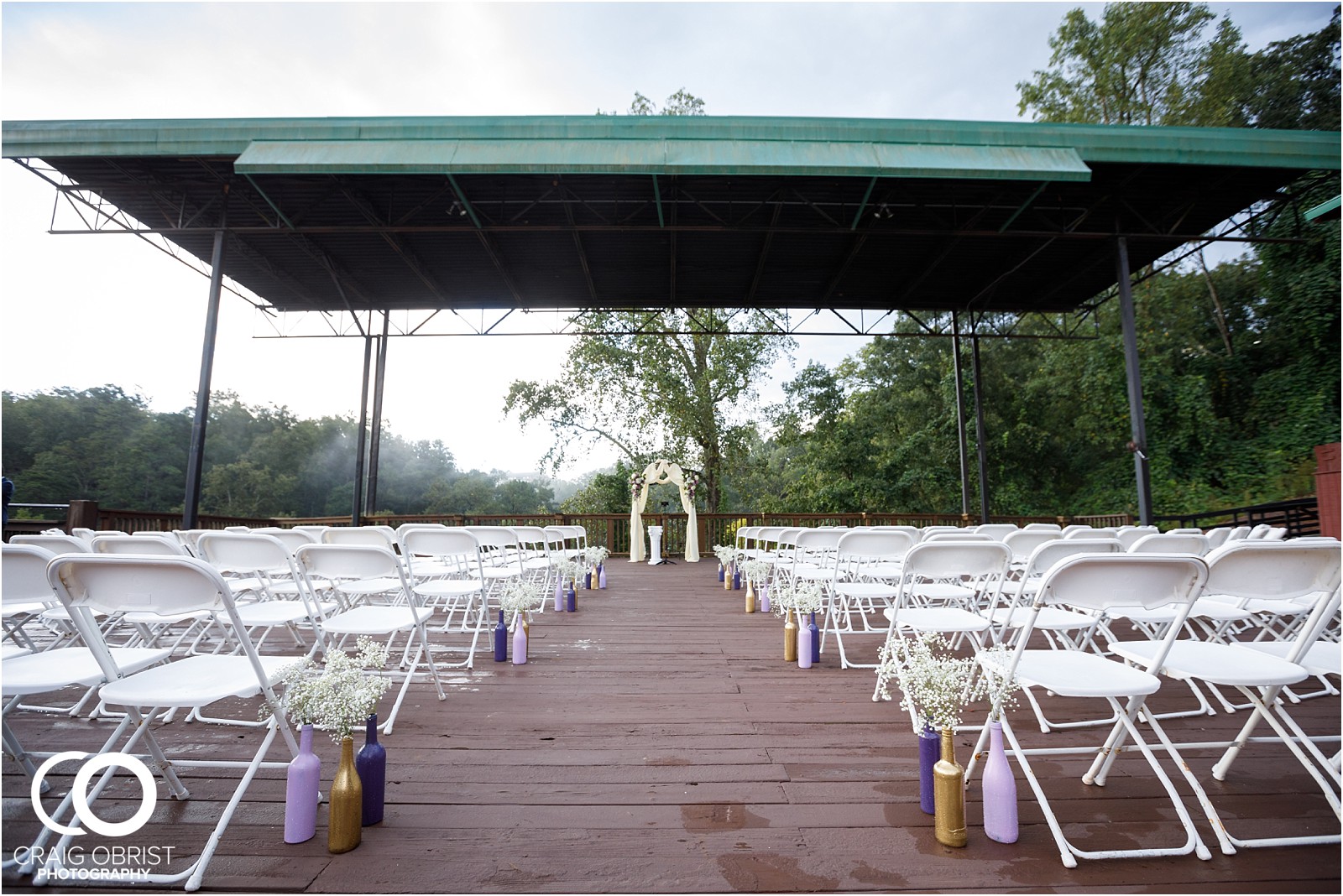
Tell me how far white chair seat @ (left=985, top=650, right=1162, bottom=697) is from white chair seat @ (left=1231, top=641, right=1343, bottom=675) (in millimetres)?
515

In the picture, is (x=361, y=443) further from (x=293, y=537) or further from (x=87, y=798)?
(x=87, y=798)

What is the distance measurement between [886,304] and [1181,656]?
11255 mm

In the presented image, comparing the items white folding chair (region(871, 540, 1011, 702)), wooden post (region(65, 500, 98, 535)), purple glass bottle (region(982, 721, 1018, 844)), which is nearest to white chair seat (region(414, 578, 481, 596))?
white folding chair (region(871, 540, 1011, 702))

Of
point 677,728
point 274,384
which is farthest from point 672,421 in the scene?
A: point 274,384

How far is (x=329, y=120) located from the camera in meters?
7.30

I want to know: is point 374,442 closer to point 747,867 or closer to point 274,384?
point 747,867

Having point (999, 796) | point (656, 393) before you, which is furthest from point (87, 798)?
point (656, 393)

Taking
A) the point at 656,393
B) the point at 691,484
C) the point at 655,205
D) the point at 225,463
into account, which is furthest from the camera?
the point at 225,463

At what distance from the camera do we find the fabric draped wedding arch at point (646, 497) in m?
11.9

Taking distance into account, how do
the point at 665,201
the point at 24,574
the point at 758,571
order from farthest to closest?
the point at 665,201
the point at 758,571
the point at 24,574

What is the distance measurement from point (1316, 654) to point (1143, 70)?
2217 centimetres

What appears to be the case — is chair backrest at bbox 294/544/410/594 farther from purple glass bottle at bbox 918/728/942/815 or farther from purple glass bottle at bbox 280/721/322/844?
purple glass bottle at bbox 918/728/942/815

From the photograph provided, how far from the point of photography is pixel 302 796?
1.69 metres

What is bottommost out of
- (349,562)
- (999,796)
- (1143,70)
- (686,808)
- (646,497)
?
(686,808)
